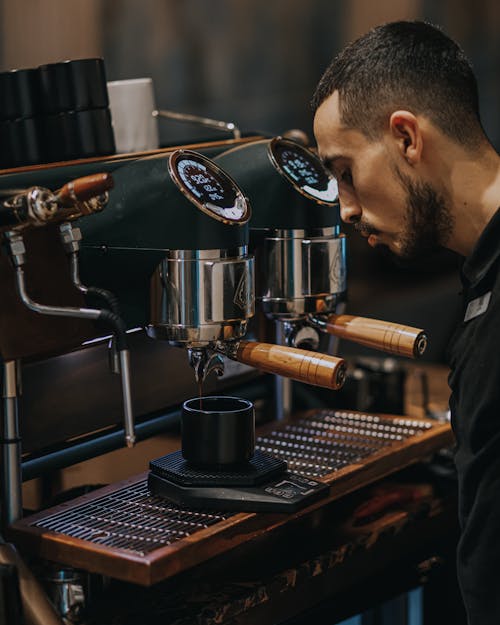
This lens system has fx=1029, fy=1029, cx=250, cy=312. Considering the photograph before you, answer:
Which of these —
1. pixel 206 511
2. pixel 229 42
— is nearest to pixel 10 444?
pixel 206 511

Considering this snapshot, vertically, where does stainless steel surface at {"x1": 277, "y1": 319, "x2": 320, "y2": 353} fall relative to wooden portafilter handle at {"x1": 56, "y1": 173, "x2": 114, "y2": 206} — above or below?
below

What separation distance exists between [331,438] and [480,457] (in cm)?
52

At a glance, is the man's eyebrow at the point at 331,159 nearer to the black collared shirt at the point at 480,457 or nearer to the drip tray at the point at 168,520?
the black collared shirt at the point at 480,457

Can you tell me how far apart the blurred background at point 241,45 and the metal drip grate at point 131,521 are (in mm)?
2585

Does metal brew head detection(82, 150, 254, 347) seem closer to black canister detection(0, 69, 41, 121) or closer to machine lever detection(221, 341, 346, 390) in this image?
machine lever detection(221, 341, 346, 390)

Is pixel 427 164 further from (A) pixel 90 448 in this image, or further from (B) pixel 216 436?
(A) pixel 90 448

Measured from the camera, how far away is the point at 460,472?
1192mm

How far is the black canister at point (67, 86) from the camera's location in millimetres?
1514

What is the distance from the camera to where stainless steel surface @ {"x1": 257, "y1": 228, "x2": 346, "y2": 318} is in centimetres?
154

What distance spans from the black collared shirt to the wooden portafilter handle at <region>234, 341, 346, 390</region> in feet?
0.50

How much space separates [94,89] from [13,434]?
0.57 m

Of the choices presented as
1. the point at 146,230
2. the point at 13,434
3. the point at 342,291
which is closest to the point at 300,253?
the point at 342,291

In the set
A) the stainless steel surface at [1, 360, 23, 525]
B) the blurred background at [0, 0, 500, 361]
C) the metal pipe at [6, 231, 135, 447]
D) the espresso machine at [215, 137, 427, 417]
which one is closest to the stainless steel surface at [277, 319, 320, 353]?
the espresso machine at [215, 137, 427, 417]

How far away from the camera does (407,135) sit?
130 centimetres
